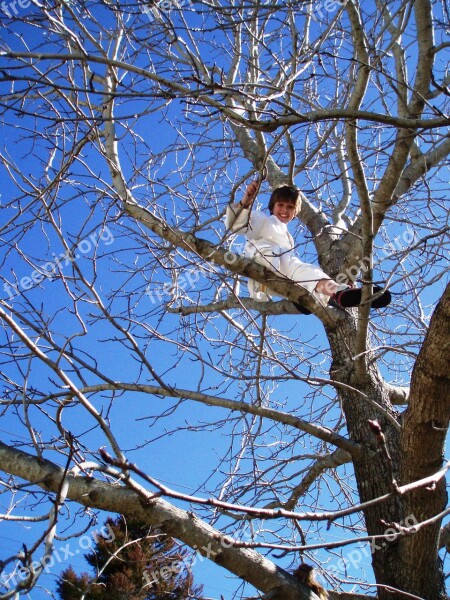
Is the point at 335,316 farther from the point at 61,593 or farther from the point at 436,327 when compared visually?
the point at 61,593

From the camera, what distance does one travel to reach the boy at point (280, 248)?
139 inches

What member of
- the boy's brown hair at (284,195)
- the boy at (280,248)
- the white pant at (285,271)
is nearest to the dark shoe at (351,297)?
the boy at (280,248)

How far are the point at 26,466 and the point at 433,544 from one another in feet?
5.64

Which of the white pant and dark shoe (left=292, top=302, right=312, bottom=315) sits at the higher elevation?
the white pant

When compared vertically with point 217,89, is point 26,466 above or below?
below

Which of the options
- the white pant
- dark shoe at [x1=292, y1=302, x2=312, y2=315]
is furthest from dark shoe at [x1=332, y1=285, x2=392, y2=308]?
dark shoe at [x1=292, y1=302, x2=312, y2=315]

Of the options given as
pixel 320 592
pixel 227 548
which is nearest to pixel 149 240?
pixel 227 548

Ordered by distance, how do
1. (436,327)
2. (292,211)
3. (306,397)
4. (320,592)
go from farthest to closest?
(306,397), (292,211), (320,592), (436,327)

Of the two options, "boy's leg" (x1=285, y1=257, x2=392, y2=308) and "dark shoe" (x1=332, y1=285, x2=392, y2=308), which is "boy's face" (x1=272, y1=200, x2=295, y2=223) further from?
"dark shoe" (x1=332, y1=285, x2=392, y2=308)

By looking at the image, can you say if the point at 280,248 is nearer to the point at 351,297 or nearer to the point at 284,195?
the point at 284,195

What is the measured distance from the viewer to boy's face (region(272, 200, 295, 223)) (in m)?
4.27

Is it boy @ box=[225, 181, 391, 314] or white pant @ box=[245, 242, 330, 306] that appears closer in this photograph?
boy @ box=[225, 181, 391, 314]

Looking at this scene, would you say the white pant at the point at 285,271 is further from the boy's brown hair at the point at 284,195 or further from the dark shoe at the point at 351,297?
the boy's brown hair at the point at 284,195

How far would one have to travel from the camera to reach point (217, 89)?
1996 mm
